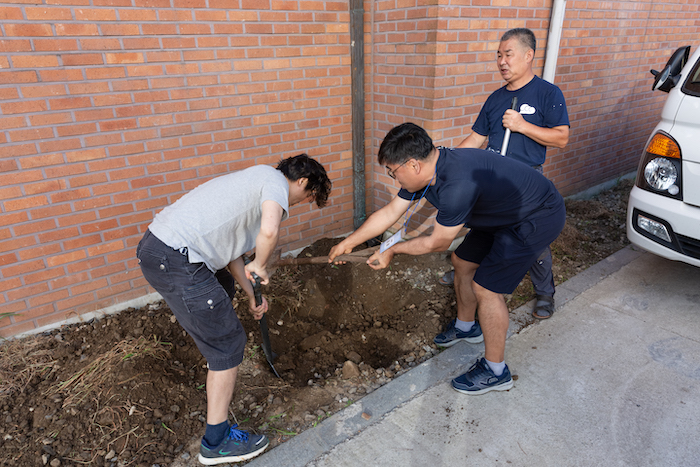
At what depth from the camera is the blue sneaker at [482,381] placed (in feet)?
8.91

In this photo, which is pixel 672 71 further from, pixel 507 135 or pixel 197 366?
pixel 197 366

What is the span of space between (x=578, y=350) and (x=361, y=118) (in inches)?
111

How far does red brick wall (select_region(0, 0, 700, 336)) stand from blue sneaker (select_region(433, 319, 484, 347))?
1.38 meters

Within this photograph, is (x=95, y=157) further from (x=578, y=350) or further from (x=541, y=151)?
(x=578, y=350)

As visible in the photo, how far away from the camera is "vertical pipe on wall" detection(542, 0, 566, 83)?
170 inches

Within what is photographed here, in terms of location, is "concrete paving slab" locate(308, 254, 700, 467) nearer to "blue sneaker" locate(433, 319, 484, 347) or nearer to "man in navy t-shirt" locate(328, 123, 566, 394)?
"blue sneaker" locate(433, 319, 484, 347)

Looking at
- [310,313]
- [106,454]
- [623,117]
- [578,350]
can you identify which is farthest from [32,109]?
[623,117]

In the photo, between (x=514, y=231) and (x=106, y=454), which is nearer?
(x=106, y=454)

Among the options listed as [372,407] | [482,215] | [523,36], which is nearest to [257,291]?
[372,407]

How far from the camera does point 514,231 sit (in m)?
2.60

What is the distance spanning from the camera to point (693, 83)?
3.42 m

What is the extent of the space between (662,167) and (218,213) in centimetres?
340

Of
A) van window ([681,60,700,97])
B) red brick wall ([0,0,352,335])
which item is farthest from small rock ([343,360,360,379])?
van window ([681,60,700,97])

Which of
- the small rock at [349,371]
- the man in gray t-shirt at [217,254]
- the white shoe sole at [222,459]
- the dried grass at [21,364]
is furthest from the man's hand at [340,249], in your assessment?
the dried grass at [21,364]
